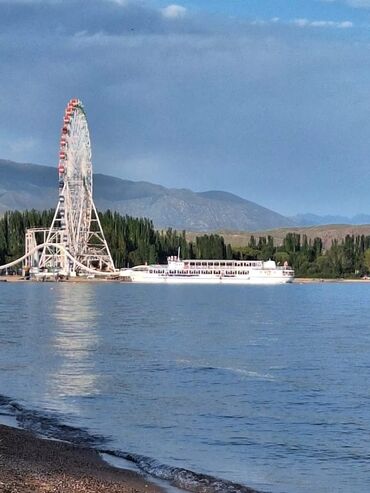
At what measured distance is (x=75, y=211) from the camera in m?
160

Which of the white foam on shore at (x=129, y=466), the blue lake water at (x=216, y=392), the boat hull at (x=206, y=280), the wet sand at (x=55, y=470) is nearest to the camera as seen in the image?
the wet sand at (x=55, y=470)

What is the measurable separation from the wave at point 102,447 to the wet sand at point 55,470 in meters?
0.58

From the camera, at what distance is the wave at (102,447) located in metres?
18.0

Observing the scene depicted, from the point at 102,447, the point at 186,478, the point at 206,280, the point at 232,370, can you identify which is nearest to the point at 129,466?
the point at 186,478

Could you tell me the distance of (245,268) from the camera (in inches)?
7446

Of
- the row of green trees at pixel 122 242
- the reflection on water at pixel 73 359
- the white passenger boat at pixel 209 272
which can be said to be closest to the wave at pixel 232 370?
the reflection on water at pixel 73 359

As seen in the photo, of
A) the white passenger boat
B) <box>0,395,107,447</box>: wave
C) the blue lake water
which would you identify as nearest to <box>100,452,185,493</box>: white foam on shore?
the blue lake water

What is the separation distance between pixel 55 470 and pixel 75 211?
472 feet

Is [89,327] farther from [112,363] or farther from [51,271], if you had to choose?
[51,271]

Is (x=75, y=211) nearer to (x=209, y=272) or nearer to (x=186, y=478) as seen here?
(x=209, y=272)

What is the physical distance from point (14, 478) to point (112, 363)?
23645 mm

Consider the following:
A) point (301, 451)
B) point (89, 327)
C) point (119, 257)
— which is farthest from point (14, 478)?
point (119, 257)

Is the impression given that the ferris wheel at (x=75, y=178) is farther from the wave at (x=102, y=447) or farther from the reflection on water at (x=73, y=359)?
the wave at (x=102, y=447)

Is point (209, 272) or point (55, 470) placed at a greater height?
point (209, 272)
